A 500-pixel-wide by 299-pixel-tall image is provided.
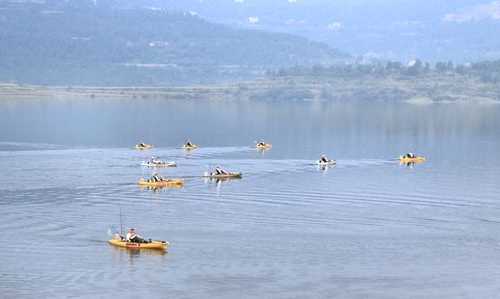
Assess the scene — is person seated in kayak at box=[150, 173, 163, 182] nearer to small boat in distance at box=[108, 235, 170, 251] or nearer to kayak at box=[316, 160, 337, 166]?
kayak at box=[316, 160, 337, 166]

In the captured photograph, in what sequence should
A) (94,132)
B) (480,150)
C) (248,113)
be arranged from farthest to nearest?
(248,113) < (94,132) < (480,150)

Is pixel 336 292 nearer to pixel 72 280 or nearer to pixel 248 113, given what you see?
pixel 72 280

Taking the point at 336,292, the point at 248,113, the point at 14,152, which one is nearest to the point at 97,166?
the point at 14,152

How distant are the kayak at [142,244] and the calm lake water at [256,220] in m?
0.52

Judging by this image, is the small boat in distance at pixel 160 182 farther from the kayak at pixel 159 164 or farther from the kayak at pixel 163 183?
the kayak at pixel 159 164

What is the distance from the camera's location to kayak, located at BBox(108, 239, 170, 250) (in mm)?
63094

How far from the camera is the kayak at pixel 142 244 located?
207 feet

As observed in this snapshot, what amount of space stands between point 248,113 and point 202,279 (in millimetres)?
130892

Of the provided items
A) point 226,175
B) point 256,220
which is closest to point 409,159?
point 226,175

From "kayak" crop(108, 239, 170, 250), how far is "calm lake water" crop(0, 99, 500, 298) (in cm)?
52

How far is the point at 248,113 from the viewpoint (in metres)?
188

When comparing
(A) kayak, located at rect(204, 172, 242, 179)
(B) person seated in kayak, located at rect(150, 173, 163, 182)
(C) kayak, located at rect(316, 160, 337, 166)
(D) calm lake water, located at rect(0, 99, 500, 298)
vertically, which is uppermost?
(B) person seated in kayak, located at rect(150, 173, 163, 182)

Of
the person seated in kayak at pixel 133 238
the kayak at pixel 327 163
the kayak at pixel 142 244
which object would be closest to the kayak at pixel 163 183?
the kayak at pixel 327 163

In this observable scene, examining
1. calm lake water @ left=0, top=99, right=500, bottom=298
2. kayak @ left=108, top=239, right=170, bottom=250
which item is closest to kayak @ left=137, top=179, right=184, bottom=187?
calm lake water @ left=0, top=99, right=500, bottom=298
